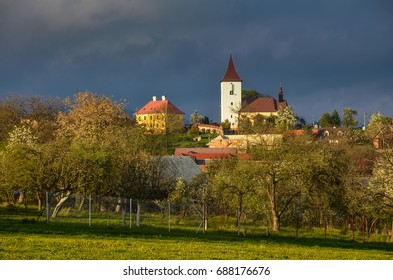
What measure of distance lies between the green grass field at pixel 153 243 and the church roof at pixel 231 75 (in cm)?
14065

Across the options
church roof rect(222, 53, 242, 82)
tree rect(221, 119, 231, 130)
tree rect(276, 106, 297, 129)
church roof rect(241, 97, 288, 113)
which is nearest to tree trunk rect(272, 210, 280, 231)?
tree rect(276, 106, 297, 129)

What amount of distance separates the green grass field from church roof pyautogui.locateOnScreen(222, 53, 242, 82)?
141 meters

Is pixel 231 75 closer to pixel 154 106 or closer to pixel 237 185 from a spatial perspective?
pixel 154 106

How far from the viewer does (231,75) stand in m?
173

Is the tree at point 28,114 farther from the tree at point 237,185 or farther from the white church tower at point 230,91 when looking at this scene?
the white church tower at point 230,91

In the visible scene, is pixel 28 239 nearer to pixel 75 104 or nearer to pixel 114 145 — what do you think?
pixel 114 145

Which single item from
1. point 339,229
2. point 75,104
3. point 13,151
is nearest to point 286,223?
point 339,229

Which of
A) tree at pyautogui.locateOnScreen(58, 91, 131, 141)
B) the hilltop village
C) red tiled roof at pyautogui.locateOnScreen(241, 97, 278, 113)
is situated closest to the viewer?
the hilltop village

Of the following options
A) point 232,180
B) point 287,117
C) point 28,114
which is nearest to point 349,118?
point 287,117

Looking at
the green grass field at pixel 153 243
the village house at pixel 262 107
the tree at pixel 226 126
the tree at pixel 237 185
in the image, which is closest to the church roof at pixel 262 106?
the village house at pixel 262 107

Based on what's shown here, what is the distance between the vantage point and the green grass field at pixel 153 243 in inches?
681

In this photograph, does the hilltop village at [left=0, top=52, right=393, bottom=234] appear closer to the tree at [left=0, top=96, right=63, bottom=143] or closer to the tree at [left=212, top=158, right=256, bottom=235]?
the tree at [left=212, top=158, right=256, bottom=235]

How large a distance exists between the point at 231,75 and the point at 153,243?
154 metres

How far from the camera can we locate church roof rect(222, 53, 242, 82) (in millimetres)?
170375
